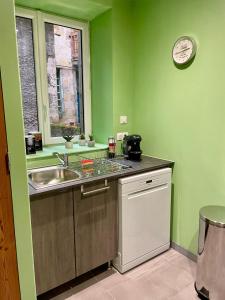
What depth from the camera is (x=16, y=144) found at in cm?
121

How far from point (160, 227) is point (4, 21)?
200 centimetres

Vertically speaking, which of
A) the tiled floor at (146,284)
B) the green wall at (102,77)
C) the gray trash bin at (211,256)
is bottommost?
the tiled floor at (146,284)

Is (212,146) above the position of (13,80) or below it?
below

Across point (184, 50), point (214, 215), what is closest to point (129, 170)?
point (214, 215)

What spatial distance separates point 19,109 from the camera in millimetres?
1201

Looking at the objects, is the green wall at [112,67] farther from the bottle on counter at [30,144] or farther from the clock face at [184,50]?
the bottle on counter at [30,144]

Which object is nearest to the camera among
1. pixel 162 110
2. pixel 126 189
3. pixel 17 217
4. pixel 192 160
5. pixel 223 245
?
pixel 17 217

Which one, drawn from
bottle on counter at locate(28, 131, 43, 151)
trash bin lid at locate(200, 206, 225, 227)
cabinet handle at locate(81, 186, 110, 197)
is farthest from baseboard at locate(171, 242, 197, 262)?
bottle on counter at locate(28, 131, 43, 151)

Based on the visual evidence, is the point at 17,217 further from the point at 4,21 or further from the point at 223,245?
the point at 223,245

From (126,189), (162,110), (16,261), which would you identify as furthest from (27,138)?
(162,110)

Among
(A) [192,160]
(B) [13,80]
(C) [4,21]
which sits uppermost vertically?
(C) [4,21]

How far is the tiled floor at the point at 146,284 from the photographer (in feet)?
5.93

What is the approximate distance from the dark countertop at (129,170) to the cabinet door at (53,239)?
5cm

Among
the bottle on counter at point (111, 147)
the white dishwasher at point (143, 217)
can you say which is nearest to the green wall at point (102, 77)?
the bottle on counter at point (111, 147)
